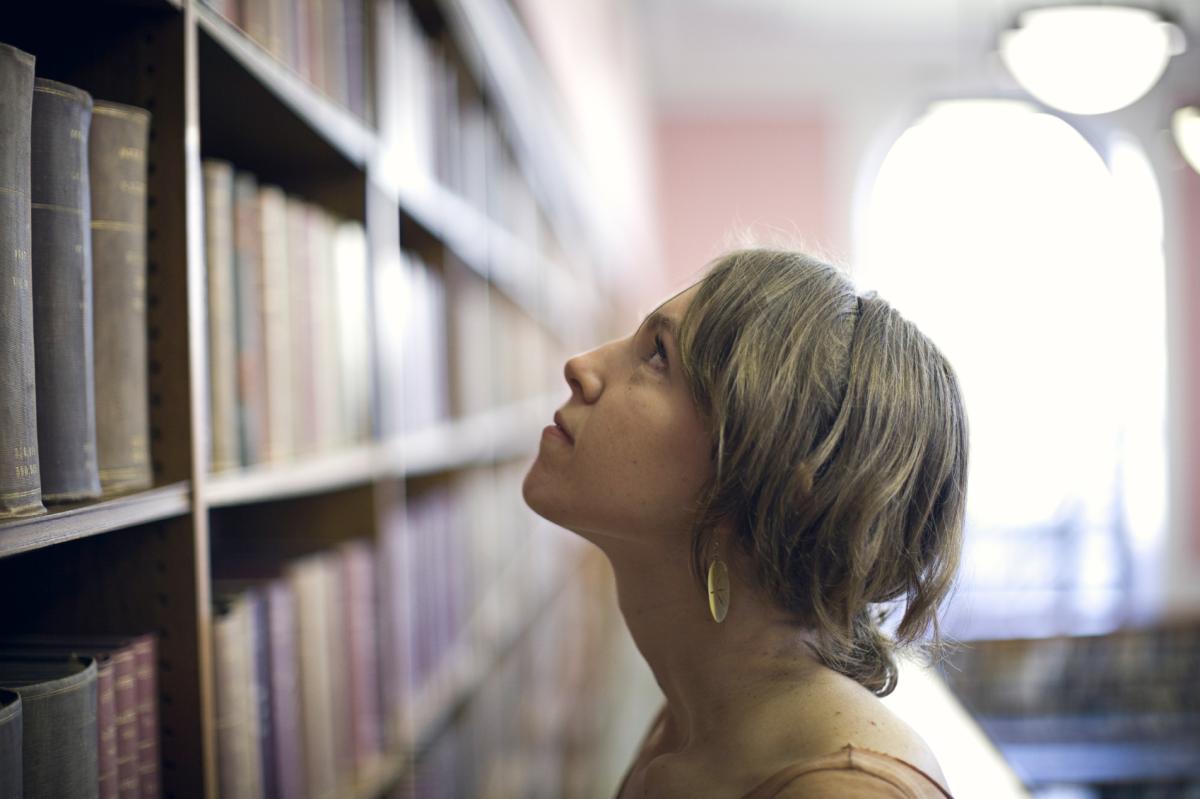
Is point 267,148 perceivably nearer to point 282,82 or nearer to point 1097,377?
point 282,82

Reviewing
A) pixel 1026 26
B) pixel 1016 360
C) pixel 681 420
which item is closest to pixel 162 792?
pixel 681 420

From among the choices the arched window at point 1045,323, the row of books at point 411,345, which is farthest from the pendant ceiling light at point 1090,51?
the arched window at point 1045,323

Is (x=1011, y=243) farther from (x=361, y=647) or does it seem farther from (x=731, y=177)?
(x=361, y=647)

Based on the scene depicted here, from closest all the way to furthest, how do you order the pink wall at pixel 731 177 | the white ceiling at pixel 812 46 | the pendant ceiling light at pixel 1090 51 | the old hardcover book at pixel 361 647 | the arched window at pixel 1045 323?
the old hardcover book at pixel 361 647, the pendant ceiling light at pixel 1090 51, the white ceiling at pixel 812 46, the arched window at pixel 1045 323, the pink wall at pixel 731 177

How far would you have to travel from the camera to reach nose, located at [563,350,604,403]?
957 millimetres

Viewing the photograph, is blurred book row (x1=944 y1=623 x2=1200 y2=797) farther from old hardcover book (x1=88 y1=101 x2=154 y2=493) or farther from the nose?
old hardcover book (x1=88 y1=101 x2=154 y2=493)

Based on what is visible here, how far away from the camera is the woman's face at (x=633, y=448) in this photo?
0.91 m

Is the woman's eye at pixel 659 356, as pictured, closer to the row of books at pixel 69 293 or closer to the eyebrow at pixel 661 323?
the eyebrow at pixel 661 323

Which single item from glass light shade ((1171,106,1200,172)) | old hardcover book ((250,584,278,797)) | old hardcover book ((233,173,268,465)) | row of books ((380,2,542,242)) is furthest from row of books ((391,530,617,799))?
glass light shade ((1171,106,1200,172))

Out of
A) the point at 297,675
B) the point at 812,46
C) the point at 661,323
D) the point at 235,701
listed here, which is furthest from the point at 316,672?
the point at 812,46

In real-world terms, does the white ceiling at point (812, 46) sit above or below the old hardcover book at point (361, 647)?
above

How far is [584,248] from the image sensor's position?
3988 mm

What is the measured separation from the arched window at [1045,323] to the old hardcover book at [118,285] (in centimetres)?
692

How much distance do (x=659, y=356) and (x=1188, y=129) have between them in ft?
8.59
